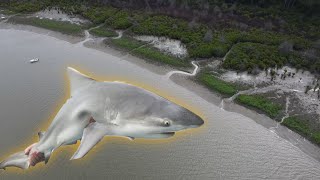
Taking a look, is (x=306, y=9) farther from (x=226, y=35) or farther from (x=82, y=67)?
(x=82, y=67)

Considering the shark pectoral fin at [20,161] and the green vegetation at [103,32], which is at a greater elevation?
the shark pectoral fin at [20,161]

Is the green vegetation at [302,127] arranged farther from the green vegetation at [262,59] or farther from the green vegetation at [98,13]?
the green vegetation at [98,13]

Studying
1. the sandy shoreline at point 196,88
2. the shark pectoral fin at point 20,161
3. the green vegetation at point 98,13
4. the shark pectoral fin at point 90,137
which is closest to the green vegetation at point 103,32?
the sandy shoreline at point 196,88

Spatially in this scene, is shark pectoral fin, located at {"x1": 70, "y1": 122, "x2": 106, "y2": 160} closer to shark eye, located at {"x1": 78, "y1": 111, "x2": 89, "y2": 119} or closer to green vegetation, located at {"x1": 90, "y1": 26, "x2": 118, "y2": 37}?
shark eye, located at {"x1": 78, "y1": 111, "x2": 89, "y2": 119}

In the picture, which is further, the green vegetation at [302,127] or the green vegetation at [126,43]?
the green vegetation at [126,43]

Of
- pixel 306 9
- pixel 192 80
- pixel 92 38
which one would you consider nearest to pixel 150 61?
pixel 192 80

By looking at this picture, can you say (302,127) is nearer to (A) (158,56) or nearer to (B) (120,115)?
(A) (158,56)

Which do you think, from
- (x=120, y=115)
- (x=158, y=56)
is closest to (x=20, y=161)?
(x=120, y=115)
